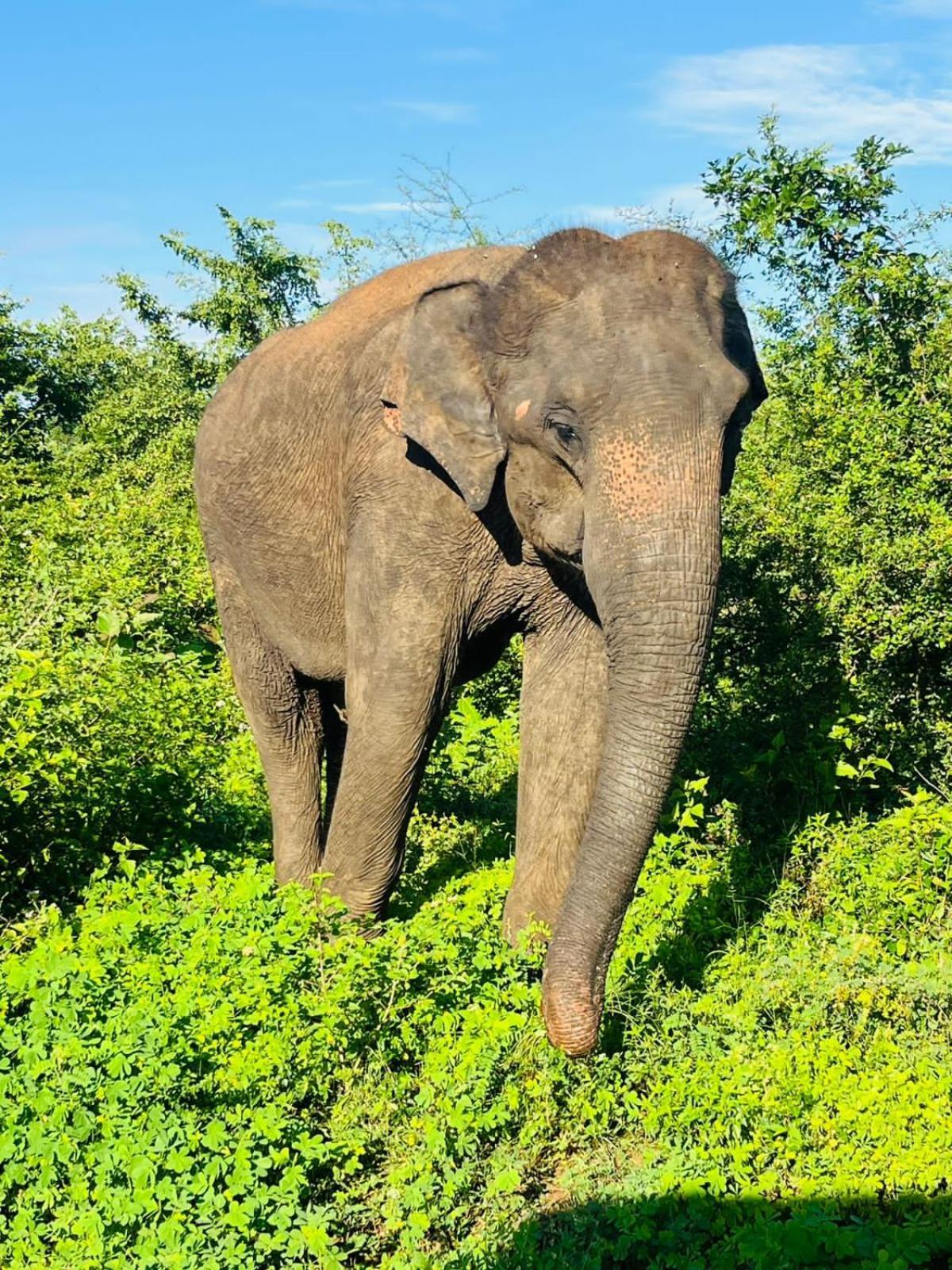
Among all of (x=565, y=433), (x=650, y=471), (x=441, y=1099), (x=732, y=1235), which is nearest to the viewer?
(x=732, y=1235)

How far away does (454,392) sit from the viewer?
14.8 feet

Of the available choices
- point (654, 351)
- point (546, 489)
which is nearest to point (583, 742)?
point (546, 489)

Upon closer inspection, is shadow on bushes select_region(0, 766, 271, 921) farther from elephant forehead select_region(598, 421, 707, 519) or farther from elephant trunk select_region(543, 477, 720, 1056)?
elephant forehead select_region(598, 421, 707, 519)

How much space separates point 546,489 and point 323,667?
74.1 inches

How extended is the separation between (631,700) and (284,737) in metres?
2.83

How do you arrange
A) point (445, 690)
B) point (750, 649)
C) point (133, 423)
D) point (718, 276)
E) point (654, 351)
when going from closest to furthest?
point (654, 351) → point (718, 276) → point (445, 690) → point (750, 649) → point (133, 423)

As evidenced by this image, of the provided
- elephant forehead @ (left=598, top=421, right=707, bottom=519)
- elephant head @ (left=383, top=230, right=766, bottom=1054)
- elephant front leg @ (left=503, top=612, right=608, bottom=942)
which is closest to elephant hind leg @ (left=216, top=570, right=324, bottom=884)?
elephant front leg @ (left=503, top=612, right=608, bottom=942)

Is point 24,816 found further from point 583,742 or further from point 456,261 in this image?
point 456,261

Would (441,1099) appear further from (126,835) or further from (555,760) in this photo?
(126,835)

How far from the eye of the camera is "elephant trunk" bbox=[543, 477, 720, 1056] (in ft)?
12.8

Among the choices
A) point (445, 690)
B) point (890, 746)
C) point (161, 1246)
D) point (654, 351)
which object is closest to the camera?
point (161, 1246)

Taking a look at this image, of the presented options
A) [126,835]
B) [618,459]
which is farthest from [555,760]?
[126,835]

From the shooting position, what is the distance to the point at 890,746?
673 centimetres

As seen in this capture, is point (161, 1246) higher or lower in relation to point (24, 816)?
lower
